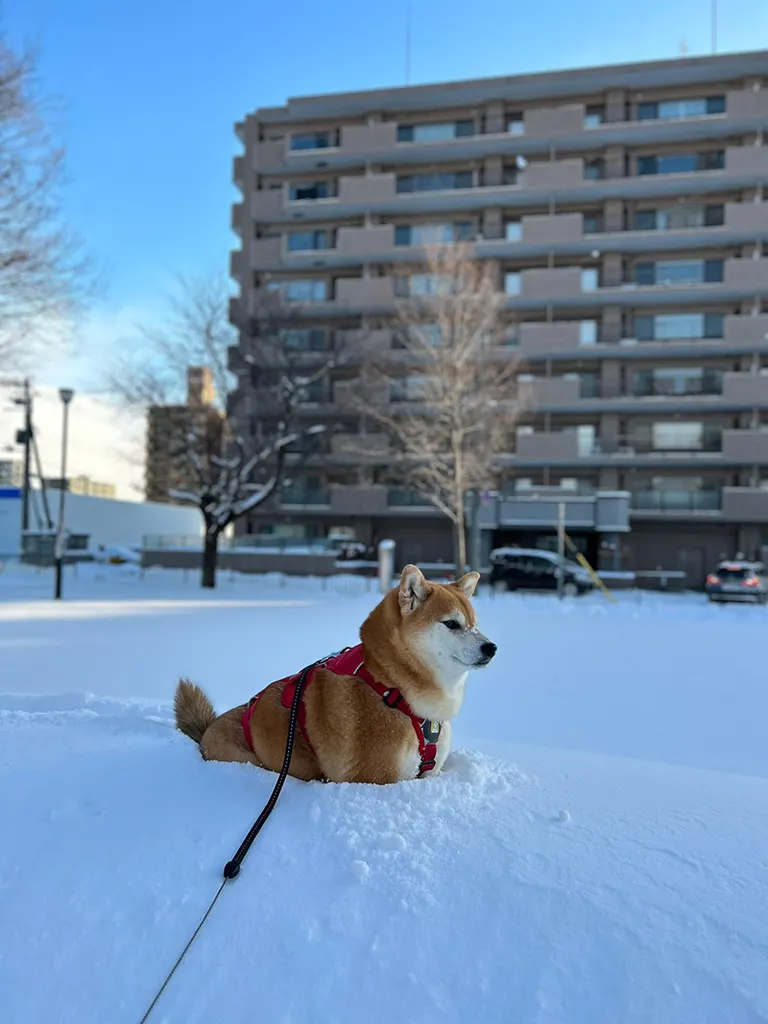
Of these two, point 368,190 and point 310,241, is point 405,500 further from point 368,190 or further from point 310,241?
point 368,190

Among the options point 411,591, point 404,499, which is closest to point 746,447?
point 404,499

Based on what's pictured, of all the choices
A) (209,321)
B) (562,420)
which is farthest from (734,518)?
(209,321)

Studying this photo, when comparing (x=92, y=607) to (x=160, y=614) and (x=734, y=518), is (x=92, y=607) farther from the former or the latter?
(x=734, y=518)

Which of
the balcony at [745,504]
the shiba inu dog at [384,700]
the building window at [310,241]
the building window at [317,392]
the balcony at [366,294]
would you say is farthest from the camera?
the building window at [310,241]

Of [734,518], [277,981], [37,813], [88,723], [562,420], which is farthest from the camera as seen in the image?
[562,420]

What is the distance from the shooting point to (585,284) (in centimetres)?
3023

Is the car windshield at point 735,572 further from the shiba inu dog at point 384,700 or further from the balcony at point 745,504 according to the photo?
the shiba inu dog at point 384,700

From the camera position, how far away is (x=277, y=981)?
1.62 m

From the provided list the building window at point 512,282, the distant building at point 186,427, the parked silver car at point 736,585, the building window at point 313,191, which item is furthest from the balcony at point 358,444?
the parked silver car at point 736,585

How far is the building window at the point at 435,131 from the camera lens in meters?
32.4

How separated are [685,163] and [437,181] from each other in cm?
1157

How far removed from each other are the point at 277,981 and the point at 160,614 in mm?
12436

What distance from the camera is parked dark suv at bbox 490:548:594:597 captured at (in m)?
22.6

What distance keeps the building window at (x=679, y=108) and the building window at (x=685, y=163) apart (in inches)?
65.0
